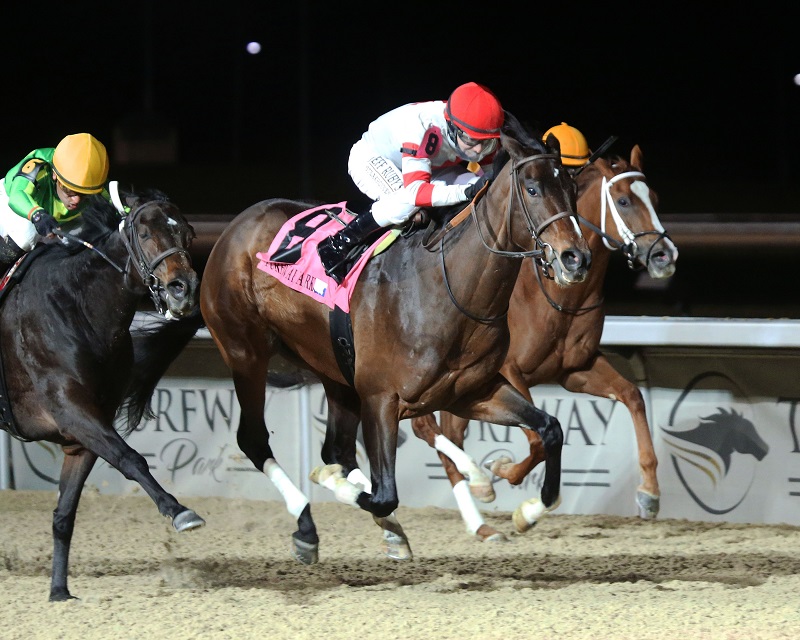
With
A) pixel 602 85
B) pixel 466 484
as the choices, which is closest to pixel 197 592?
pixel 466 484

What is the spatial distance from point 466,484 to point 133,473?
1484 millimetres

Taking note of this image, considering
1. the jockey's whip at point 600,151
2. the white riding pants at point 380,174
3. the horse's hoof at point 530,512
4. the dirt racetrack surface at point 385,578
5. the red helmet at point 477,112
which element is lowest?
the dirt racetrack surface at point 385,578

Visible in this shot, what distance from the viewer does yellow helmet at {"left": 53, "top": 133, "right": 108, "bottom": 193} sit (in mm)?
4016

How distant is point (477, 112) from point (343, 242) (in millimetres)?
Answer: 781

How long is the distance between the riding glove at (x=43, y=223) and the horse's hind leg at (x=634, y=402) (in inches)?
91.5

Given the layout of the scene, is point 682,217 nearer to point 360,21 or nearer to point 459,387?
point 459,387

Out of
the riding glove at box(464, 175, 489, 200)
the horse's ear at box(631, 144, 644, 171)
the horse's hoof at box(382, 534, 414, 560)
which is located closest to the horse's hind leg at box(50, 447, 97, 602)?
the horse's hoof at box(382, 534, 414, 560)

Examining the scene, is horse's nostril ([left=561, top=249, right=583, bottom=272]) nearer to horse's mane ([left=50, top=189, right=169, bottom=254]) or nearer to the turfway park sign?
horse's mane ([left=50, top=189, right=169, bottom=254])

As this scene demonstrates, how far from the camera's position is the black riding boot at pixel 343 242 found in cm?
414

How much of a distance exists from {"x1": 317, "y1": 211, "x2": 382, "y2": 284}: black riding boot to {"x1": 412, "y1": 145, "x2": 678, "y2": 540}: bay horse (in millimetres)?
1016

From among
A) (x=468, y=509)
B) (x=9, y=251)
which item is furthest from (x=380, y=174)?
(x=9, y=251)

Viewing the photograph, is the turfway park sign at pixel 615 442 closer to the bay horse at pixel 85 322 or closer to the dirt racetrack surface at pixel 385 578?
the dirt racetrack surface at pixel 385 578

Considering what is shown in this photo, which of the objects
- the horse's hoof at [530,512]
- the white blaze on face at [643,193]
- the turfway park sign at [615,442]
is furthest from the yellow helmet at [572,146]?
the horse's hoof at [530,512]

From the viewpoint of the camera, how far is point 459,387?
12.8 ft
